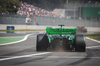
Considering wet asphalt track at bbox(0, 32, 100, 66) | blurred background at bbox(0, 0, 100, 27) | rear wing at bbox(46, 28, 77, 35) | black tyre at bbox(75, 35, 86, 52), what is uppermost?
blurred background at bbox(0, 0, 100, 27)

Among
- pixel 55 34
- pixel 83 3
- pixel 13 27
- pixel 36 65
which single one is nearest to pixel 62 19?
pixel 13 27

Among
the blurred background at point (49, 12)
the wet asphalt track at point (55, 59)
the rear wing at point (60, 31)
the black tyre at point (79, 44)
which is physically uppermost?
the blurred background at point (49, 12)

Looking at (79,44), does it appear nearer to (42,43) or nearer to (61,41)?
(61,41)

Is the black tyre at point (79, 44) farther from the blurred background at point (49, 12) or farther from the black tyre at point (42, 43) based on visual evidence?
the blurred background at point (49, 12)

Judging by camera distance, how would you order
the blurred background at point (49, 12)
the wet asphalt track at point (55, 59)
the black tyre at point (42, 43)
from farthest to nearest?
the blurred background at point (49, 12) → the black tyre at point (42, 43) → the wet asphalt track at point (55, 59)

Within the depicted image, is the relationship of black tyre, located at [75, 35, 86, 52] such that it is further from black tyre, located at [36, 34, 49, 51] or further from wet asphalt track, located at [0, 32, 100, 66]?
black tyre, located at [36, 34, 49, 51]

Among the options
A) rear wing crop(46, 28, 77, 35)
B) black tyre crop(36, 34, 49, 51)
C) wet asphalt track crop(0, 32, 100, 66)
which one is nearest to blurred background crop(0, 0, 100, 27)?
rear wing crop(46, 28, 77, 35)

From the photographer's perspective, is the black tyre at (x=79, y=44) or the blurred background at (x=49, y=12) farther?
the blurred background at (x=49, y=12)

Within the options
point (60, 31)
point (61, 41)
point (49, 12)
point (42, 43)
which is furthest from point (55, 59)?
point (49, 12)

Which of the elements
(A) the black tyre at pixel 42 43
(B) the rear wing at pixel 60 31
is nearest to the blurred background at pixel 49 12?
→ (B) the rear wing at pixel 60 31

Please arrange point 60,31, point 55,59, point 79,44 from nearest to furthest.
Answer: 1. point 55,59
2. point 79,44
3. point 60,31

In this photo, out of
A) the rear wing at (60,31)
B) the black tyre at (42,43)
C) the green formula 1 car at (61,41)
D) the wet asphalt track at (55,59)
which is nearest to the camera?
the wet asphalt track at (55,59)

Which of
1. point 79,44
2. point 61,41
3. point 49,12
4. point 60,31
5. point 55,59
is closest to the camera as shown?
point 55,59

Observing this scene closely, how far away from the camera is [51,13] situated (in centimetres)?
5291
